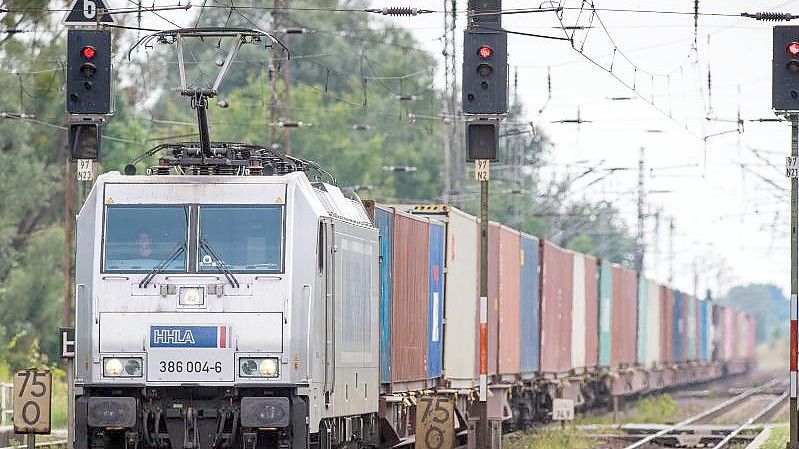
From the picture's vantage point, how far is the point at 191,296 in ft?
52.1

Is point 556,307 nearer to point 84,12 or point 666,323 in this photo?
point 84,12

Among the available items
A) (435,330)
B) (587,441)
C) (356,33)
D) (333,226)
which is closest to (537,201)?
(356,33)

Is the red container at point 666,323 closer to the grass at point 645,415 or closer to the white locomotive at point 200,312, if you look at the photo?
the grass at point 645,415

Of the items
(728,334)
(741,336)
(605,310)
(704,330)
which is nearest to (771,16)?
(605,310)

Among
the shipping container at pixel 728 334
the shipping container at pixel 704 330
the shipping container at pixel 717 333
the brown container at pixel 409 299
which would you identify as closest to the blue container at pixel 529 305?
the brown container at pixel 409 299

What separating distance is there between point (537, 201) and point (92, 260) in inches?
3066

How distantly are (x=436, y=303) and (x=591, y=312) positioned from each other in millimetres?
16527

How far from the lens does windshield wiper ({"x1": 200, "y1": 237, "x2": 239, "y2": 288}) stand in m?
15.9

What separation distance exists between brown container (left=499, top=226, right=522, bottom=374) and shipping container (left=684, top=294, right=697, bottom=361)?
33.2 m

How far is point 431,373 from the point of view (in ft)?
74.9

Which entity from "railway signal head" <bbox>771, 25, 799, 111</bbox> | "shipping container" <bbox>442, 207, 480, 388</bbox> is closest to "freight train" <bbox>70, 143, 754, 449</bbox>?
"shipping container" <bbox>442, 207, 480, 388</bbox>

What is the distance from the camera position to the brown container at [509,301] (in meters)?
27.5

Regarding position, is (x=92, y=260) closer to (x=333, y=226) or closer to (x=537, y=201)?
(x=333, y=226)

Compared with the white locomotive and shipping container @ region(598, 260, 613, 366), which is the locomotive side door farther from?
shipping container @ region(598, 260, 613, 366)
